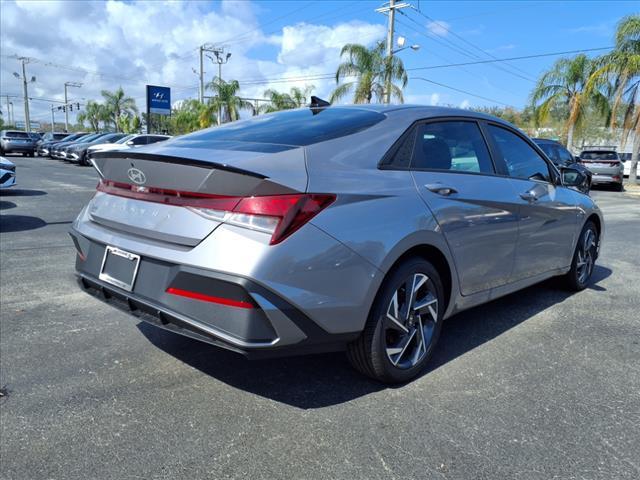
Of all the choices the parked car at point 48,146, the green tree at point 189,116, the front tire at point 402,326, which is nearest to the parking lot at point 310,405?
the front tire at point 402,326

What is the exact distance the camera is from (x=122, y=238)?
8.94ft

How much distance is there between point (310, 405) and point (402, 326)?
68 cm

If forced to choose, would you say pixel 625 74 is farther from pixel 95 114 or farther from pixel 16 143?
pixel 95 114

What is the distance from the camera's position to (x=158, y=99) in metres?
26.8

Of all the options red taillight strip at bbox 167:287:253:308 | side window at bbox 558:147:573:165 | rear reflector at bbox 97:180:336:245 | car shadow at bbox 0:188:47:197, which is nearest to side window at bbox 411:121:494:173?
rear reflector at bbox 97:180:336:245

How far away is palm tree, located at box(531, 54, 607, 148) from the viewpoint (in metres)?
24.8

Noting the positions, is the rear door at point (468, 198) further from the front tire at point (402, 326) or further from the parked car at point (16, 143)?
the parked car at point (16, 143)

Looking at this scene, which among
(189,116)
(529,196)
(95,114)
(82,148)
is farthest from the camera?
(95,114)

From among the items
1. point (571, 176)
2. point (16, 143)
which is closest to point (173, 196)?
point (571, 176)

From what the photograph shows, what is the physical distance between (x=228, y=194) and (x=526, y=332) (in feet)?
9.00

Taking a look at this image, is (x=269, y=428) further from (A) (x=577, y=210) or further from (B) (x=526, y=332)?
(A) (x=577, y=210)

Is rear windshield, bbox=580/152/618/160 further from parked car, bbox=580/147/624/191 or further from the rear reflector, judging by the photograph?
the rear reflector

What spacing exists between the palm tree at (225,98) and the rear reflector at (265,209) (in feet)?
114

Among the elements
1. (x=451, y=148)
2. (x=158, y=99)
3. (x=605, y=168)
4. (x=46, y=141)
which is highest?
(x=158, y=99)
